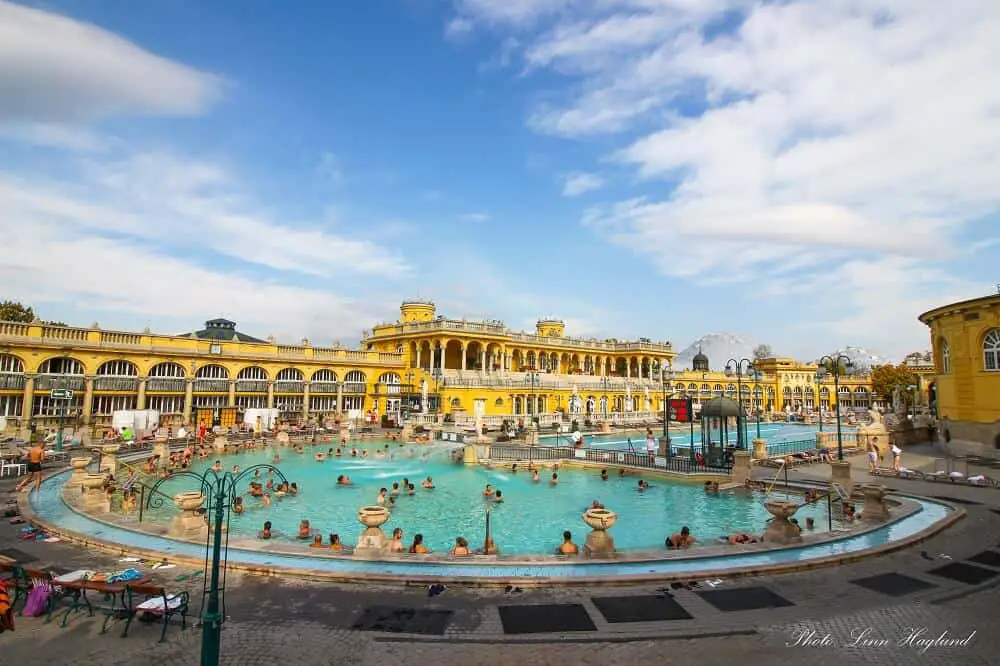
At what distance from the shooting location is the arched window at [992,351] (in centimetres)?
2752

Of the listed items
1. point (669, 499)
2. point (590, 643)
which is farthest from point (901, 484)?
point (590, 643)

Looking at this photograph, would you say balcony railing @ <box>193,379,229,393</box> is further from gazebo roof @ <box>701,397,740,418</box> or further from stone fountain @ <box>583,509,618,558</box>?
stone fountain @ <box>583,509,618,558</box>

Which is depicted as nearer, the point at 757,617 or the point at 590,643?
the point at 590,643

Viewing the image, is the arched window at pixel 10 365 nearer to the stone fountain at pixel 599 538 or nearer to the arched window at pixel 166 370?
the arched window at pixel 166 370

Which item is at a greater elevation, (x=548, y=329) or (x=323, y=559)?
(x=548, y=329)

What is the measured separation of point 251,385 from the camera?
1891 inches

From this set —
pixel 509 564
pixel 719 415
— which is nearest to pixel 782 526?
pixel 509 564

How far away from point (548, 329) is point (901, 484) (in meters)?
71.0

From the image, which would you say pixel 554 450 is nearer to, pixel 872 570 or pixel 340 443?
pixel 340 443

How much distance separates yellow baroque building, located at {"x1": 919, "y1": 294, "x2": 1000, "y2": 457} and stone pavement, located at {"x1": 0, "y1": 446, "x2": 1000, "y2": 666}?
22.6 metres

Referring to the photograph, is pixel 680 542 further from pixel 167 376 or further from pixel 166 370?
pixel 166 370

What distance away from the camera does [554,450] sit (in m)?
32.3

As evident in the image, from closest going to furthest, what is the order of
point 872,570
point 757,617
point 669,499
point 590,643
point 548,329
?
point 590,643 < point 757,617 < point 872,570 < point 669,499 < point 548,329

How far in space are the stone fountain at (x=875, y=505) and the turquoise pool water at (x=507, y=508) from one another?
1.33 m
